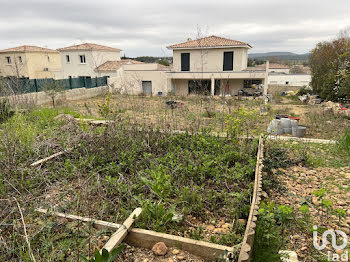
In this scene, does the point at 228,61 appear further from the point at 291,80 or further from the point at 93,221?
the point at 291,80

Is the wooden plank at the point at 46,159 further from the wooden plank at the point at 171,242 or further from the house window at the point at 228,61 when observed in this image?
the house window at the point at 228,61

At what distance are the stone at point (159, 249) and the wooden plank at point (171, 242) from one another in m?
0.06

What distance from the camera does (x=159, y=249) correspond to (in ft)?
6.84

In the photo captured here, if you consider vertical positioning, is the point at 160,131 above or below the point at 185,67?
below

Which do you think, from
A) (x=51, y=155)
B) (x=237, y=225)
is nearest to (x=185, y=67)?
(x=51, y=155)

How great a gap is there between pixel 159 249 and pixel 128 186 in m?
1.08

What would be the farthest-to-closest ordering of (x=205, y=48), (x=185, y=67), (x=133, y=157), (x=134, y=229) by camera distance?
(x=185, y=67), (x=205, y=48), (x=133, y=157), (x=134, y=229)

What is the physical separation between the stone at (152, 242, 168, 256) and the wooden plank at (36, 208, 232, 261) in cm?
6

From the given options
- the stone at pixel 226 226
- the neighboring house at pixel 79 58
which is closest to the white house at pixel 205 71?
the neighboring house at pixel 79 58

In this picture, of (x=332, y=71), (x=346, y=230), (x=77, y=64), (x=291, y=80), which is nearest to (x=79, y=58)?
(x=77, y=64)

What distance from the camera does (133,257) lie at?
2.09m

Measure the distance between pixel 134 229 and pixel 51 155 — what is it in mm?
2499

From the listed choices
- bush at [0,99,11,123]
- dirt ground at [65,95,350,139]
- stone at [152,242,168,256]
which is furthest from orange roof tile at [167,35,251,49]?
stone at [152,242,168,256]

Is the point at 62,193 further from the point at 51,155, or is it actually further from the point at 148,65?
the point at 148,65
